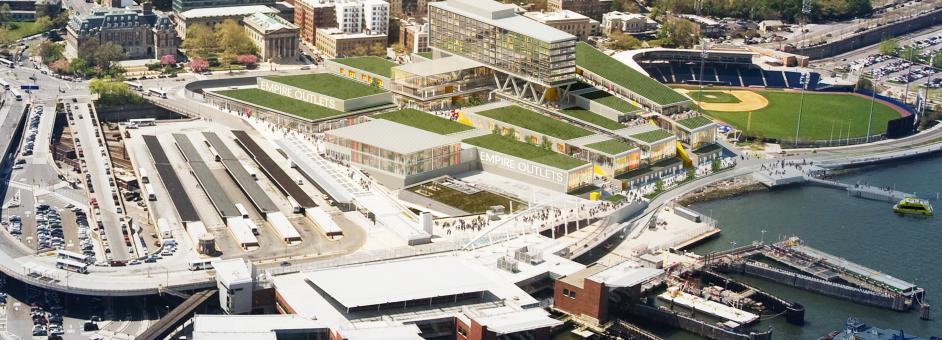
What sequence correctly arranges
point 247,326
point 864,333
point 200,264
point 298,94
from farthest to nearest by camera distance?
point 298,94 < point 200,264 < point 864,333 < point 247,326

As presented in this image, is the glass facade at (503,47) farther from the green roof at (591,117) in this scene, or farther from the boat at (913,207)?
the boat at (913,207)

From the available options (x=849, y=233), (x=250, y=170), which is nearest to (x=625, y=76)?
(x=849, y=233)

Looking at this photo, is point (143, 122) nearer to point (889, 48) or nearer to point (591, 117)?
point (591, 117)

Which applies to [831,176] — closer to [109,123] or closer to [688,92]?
[688,92]

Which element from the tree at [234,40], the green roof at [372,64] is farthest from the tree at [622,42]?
the tree at [234,40]

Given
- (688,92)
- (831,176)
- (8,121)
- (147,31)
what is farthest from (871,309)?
(147,31)

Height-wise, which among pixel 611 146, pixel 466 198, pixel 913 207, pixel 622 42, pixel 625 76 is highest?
pixel 625 76
